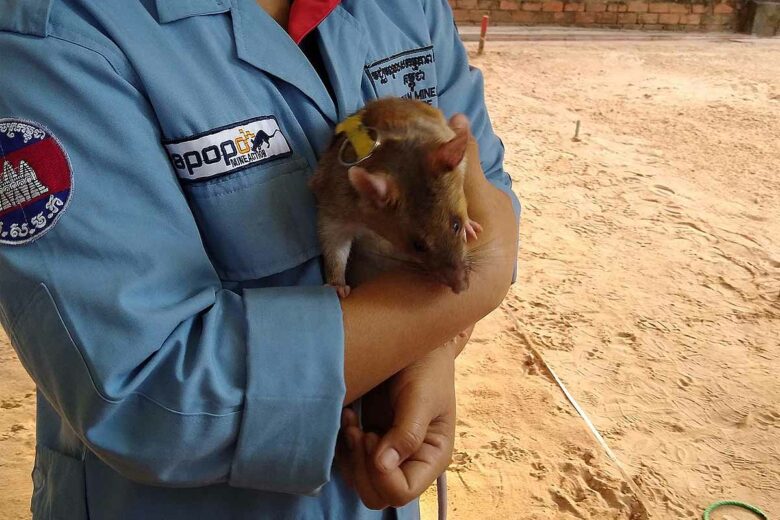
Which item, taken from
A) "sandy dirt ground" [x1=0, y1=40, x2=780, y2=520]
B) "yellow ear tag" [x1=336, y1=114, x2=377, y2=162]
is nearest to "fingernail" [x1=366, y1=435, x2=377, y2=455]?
"yellow ear tag" [x1=336, y1=114, x2=377, y2=162]

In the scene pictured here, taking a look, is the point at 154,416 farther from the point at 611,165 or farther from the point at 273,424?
the point at 611,165

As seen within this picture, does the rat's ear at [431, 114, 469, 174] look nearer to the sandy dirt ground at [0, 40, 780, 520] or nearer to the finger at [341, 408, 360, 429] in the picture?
the finger at [341, 408, 360, 429]

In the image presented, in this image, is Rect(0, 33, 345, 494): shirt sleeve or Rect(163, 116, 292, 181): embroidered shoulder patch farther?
Rect(163, 116, 292, 181): embroidered shoulder patch

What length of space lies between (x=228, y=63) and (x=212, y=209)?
9.7 inches

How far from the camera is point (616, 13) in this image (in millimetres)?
10047

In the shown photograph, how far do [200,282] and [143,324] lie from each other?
0.14 metres

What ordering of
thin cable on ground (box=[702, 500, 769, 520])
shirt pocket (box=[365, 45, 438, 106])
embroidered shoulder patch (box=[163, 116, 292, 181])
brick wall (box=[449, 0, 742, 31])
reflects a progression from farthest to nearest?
brick wall (box=[449, 0, 742, 31]) → thin cable on ground (box=[702, 500, 769, 520]) → shirt pocket (box=[365, 45, 438, 106]) → embroidered shoulder patch (box=[163, 116, 292, 181])

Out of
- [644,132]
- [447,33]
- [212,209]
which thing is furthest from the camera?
[644,132]

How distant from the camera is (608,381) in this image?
11.2 feet

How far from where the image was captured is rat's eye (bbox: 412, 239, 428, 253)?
143cm

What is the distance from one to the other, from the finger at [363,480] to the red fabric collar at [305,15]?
29.2 inches

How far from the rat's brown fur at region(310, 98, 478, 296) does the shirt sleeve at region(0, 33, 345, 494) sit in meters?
0.33

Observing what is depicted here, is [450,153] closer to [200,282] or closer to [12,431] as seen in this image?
[200,282]

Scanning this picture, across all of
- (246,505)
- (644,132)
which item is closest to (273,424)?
(246,505)
